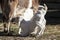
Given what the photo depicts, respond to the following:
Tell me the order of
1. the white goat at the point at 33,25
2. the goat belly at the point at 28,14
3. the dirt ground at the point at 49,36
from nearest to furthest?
the dirt ground at the point at 49,36 < the white goat at the point at 33,25 < the goat belly at the point at 28,14

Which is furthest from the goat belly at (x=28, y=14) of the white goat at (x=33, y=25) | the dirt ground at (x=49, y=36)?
the dirt ground at (x=49, y=36)

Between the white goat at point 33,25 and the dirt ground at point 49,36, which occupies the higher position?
the white goat at point 33,25

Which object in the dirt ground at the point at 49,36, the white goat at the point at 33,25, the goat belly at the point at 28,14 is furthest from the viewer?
the goat belly at the point at 28,14

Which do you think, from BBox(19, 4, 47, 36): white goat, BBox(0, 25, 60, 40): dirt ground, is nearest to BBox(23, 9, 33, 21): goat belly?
BBox(19, 4, 47, 36): white goat

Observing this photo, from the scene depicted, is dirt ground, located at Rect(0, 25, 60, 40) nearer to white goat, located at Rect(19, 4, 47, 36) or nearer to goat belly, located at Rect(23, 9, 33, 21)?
white goat, located at Rect(19, 4, 47, 36)

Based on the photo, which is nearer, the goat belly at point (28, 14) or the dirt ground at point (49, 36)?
the dirt ground at point (49, 36)

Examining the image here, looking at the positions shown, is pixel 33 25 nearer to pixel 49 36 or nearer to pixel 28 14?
pixel 49 36

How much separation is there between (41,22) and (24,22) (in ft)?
1.29

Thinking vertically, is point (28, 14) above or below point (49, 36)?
above

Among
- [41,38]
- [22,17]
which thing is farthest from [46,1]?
[41,38]

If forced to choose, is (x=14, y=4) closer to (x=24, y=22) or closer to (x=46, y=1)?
(x=24, y=22)

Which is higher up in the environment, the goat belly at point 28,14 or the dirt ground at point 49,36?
the goat belly at point 28,14

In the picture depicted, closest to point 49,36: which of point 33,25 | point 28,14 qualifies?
point 33,25

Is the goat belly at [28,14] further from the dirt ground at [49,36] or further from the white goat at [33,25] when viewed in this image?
the dirt ground at [49,36]
